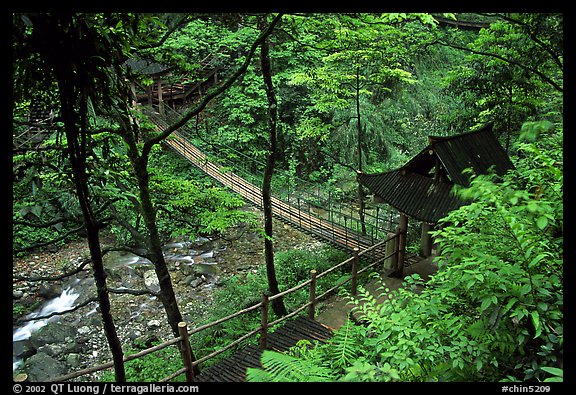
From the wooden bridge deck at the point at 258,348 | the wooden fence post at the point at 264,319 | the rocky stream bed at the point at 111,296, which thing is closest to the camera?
the wooden bridge deck at the point at 258,348

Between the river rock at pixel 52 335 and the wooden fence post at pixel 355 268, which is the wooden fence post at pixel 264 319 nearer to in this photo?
the wooden fence post at pixel 355 268

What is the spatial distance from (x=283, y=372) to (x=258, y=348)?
3044mm

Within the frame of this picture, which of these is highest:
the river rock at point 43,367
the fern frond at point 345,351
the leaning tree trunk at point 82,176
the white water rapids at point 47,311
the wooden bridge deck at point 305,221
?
the leaning tree trunk at point 82,176

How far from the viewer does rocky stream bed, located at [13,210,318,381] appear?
26.1 ft

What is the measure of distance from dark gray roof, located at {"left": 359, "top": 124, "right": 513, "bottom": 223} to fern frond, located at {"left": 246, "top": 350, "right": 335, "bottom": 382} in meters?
4.55

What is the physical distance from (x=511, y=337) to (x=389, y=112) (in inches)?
513

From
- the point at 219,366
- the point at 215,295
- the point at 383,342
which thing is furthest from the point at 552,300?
the point at 215,295

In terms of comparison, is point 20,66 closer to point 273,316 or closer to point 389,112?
point 273,316

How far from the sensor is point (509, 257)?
2662 mm

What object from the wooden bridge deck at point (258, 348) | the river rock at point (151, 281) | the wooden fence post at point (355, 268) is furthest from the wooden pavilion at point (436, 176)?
the river rock at point (151, 281)

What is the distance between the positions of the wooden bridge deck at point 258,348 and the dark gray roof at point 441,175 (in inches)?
109

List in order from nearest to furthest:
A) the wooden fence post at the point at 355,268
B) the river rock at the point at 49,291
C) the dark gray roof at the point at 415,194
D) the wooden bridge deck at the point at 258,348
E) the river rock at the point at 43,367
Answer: the wooden bridge deck at the point at 258,348 < the dark gray roof at the point at 415,194 < the wooden fence post at the point at 355,268 < the river rock at the point at 43,367 < the river rock at the point at 49,291

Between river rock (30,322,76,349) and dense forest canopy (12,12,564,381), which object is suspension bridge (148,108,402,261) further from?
river rock (30,322,76,349)

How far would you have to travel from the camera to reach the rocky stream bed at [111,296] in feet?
26.1
